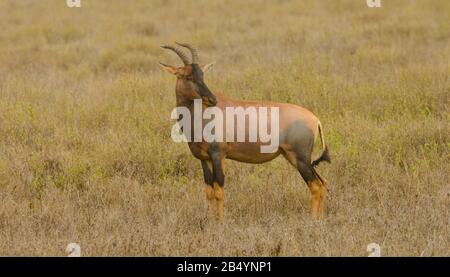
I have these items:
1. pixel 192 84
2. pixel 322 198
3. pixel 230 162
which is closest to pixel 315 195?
pixel 322 198

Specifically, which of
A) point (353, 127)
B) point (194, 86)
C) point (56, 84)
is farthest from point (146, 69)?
point (194, 86)

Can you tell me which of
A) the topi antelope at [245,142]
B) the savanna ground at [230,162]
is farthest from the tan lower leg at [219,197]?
the savanna ground at [230,162]

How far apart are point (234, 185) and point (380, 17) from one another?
9.86 meters

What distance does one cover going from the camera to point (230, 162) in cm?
804

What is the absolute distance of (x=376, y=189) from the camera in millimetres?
7137

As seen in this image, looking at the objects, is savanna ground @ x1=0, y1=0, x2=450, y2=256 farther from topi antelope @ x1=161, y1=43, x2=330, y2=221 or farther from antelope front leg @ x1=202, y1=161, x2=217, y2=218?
topi antelope @ x1=161, y1=43, x2=330, y2=221

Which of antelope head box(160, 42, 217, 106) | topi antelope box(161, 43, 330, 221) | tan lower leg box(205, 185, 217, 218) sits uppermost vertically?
antelope head box(160, 42, 217, 106)

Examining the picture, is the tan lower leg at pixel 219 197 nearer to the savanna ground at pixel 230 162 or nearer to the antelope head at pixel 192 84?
the savanna ground at pixel 230 162

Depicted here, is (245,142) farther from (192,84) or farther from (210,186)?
(192,84)

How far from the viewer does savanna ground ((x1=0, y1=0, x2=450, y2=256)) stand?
598 centimetres

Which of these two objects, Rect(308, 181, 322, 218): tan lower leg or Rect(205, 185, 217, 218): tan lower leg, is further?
Rect(205, 185, 217, 218): tan lower leg

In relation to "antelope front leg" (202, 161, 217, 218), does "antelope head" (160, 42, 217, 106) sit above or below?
above

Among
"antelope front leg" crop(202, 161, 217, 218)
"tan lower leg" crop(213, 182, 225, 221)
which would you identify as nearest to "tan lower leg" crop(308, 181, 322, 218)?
"tan lower leg" crop(213, 182, 225, 221)

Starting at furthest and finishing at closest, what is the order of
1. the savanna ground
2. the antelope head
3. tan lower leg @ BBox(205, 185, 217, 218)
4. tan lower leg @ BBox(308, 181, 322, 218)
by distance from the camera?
1. tan lower leg @ BBox(205, 185, 217, 218)
2. tan lower leg @ BBox(308, 181, 322, 218)
3. the antelope head
4. the savanna ground
